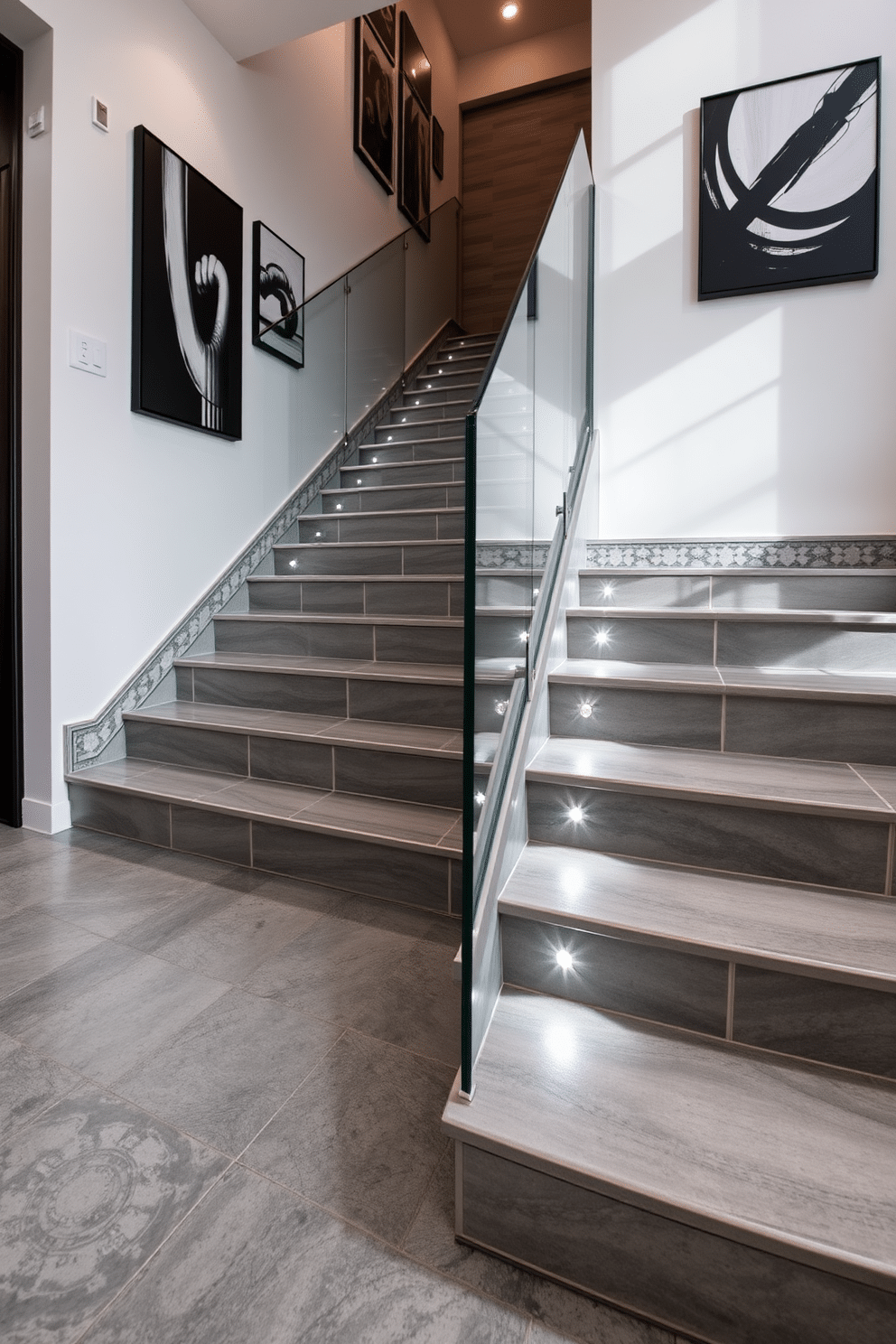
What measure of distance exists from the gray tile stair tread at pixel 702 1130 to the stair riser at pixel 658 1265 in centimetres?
3

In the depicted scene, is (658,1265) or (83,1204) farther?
(83,1204)

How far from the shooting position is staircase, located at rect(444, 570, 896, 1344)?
77cm

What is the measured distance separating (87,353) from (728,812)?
2518 mm

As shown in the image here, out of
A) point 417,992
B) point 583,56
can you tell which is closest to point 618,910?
point 417,992

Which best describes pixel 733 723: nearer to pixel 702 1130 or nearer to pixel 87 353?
pixel 702 1130

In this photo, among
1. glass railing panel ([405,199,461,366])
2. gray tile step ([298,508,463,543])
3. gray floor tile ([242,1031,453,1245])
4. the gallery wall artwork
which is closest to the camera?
gray floor tile ([242,1031,453,1245])

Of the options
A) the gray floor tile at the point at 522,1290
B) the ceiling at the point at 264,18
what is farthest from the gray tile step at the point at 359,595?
the ceiling at the point at 264,18

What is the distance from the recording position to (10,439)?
2.21 meters

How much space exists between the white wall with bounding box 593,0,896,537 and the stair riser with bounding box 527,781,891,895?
172cm

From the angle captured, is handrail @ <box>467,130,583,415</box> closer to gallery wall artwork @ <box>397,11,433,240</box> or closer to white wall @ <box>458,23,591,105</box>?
gallery wall artwork @ <box>397,11,433,240</box>

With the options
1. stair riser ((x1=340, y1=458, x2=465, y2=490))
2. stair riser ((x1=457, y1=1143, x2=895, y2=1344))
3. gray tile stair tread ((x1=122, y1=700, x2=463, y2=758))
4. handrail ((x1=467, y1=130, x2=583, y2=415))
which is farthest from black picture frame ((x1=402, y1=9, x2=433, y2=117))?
stair riser ((x1=457, y1=1143, x2=895, y2=1344))

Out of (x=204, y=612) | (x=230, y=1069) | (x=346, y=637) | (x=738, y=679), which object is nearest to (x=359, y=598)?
(x=346, y=637)

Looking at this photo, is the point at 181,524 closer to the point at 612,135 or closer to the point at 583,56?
the point at 612,135

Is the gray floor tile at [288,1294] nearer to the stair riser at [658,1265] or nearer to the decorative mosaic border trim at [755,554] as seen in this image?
the stair riser at [658,1265]
